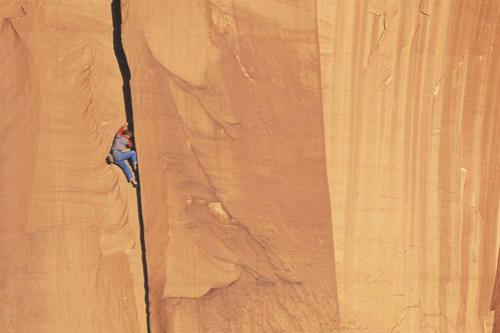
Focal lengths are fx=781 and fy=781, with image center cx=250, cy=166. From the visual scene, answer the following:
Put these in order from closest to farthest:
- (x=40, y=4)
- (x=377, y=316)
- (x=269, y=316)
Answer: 1. (x=40, y=4)
2. (x=269, y=316)
3. (x=377, y=316)

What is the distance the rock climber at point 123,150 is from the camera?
145 inches

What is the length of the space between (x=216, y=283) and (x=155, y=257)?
1.06ft

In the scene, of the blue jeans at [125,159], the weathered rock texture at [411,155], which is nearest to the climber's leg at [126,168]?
the blue jeans at [125,159]

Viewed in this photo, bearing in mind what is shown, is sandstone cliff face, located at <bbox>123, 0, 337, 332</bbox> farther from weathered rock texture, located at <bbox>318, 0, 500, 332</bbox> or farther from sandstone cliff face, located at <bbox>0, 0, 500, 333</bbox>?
weathered rock texture, located at <bbox>318, 0, 500, 332</bbox>

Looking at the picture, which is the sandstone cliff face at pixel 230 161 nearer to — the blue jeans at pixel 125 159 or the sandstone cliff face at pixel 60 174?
the blue jeans at pixel 125 159

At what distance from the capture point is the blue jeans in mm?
3678

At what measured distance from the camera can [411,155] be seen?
4188 millimetres

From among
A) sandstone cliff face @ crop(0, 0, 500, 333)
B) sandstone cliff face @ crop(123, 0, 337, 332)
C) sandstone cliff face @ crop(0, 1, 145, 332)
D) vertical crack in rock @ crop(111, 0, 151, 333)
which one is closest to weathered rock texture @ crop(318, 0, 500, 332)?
sandstone cliff face @ crop(0, 0, 500, 333)

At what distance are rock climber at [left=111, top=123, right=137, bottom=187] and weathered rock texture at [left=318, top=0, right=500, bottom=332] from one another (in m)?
1.01

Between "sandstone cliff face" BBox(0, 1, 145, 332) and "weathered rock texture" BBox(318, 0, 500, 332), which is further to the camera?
"weathered rock texture" BBox(318, 0, 500, 332)

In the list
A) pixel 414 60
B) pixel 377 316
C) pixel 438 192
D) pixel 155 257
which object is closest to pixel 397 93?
pixel 414 60

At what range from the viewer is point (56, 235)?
368 cm

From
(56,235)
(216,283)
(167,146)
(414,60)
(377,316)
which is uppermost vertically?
(414,60)

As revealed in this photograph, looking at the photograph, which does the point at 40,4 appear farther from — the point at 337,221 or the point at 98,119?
the point at 337,221
